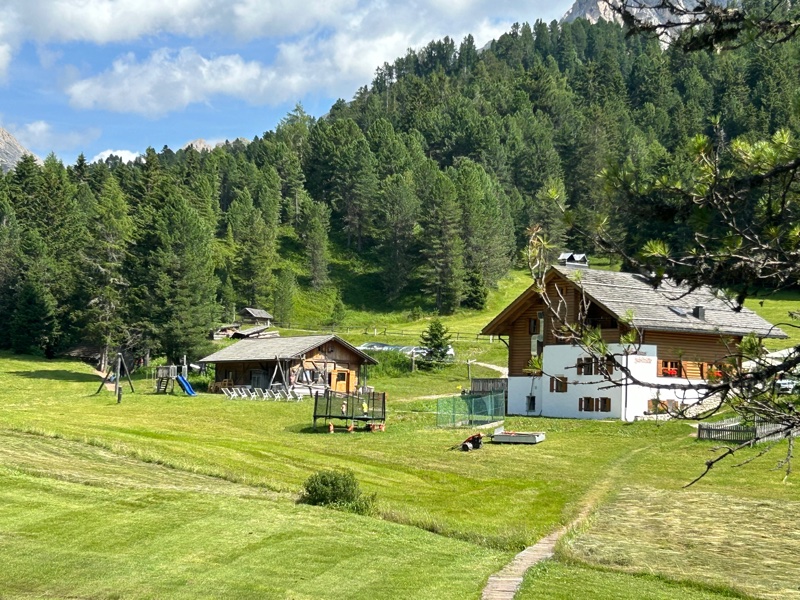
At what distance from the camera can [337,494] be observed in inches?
965

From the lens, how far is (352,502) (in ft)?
80.0

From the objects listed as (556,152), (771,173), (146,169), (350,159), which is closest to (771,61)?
(556,152)

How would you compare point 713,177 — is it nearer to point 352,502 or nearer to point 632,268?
point 632,268

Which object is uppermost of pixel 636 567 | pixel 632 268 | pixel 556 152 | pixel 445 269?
pixel 556 152

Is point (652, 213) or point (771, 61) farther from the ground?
point (771, 61)

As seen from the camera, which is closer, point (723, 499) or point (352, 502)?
point (352, 502)

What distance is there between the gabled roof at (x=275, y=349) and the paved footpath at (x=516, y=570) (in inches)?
1755

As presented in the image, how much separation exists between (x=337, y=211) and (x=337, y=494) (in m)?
133

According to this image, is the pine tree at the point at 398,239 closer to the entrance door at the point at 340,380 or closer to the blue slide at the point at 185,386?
the entrance door at the point at 340,380

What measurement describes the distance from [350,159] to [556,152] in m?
39.7

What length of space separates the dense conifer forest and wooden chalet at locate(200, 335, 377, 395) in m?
8.21

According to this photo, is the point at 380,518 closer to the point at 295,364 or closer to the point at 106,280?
the point at 295,364

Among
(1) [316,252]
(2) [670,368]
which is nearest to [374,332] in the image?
(1) [316,252]

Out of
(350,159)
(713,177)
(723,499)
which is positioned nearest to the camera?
(713,177)
